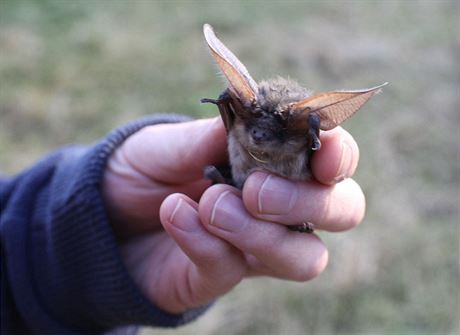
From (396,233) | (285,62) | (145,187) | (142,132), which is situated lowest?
(396,233)

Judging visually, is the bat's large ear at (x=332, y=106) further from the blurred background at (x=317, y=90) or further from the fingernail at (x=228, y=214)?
the blurred background at (x=317, y=90)

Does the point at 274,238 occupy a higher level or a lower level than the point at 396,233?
higher

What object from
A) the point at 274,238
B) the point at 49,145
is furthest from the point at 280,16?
the point at 274,238

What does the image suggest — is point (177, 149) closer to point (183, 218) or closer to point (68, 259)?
point (183, 218)

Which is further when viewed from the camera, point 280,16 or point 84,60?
point 280,16

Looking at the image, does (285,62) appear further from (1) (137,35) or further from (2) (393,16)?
(2) (393,16)

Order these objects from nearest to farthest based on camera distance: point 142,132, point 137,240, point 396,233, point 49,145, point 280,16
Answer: point 142,132, point 137,240, point 396,233, point 49,145, point 280,16

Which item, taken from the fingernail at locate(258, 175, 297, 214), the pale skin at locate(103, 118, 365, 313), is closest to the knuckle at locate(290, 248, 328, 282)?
the pale skin at locate(103, 118, 365, 313)
